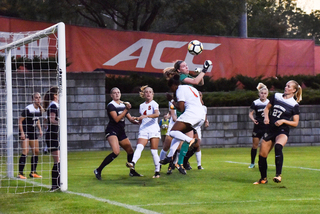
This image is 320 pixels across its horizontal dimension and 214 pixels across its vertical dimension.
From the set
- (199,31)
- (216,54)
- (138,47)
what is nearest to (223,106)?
(216,54)

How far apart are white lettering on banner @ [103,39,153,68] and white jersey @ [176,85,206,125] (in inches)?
527

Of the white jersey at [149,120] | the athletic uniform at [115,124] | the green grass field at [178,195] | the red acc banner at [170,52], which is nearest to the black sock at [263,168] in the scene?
the green grass field at [178,195]

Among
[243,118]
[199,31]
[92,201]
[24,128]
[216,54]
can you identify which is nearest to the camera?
[92,201]

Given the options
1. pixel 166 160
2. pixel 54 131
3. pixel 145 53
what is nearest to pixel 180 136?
pixel 166 160

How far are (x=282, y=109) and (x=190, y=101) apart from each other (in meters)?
1.74

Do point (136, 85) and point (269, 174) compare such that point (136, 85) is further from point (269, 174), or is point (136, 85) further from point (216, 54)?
point (269, 174)

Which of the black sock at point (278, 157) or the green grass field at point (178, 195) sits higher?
the black sock at point (278, 157)

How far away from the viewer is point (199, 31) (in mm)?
30156

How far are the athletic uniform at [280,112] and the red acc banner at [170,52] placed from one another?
13479 mm

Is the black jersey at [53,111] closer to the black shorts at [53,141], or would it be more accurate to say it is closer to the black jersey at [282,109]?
the black shorts at [53,141]

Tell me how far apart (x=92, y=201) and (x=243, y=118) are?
50.0 ft

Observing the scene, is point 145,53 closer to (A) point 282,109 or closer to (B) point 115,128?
(B) point 115,128

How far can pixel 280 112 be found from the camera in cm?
919

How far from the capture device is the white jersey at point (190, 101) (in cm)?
932
